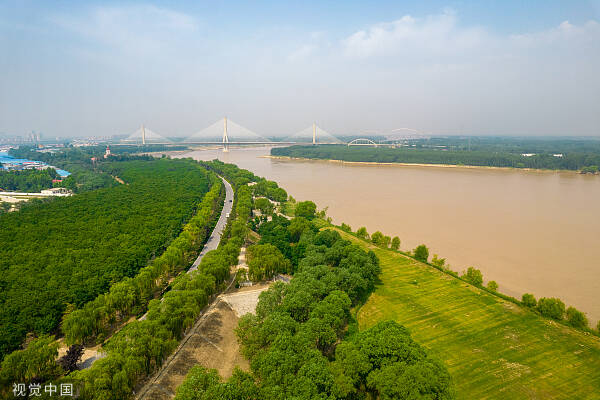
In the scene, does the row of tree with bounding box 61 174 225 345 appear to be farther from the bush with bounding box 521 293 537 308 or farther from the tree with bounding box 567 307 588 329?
the tree with bounding box 567 307 588 329

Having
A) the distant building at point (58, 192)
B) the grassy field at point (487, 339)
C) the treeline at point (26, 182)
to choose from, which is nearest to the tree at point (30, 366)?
the grassy field at point (487, 339)

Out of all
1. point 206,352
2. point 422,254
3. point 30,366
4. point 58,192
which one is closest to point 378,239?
point 422,254

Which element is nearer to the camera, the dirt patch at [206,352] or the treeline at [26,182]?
the dirt patch at [206,352]

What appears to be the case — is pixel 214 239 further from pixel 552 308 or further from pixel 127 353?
pixel 552 308

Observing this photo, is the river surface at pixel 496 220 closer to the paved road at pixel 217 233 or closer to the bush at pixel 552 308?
the bush at pixel 552 308

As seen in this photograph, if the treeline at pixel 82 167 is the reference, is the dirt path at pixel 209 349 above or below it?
below

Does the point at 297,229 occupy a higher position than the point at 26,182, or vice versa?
the point at 26,182
